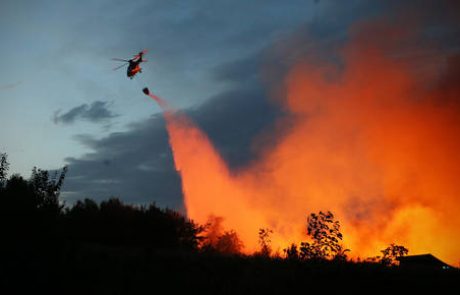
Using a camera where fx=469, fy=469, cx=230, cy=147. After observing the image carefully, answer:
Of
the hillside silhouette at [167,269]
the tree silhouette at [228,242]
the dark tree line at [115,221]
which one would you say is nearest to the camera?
the hillside silhouette at [167,269]

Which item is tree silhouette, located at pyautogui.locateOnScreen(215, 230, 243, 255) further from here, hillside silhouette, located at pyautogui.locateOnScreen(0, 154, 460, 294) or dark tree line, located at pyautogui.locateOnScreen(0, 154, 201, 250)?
hillside silhouette, located at pyautogui.locateOnScreen(0, 154, 460, 294)

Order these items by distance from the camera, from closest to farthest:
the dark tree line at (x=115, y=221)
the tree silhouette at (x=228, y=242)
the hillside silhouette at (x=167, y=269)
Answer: the hillside silhouette at (x=167, y=269), the dark tree line at (x=115, y=221), the tree silhouette at (x=228, y=242)

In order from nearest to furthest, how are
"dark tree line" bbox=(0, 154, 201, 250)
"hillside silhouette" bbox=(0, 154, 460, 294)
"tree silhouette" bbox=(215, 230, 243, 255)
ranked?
"hillside silhouette" bbox=(0, 154, 460, 294)
"dark tree line" bbox=(0, 154, 201, 250)
"tree silhouette" bbox=(215, 230, 243, 255)

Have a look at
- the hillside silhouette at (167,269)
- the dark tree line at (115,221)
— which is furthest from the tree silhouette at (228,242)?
the hillside silhouette at (167,269)

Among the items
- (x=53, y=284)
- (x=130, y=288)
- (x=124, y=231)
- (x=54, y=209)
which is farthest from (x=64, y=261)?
(x=124, y=231)

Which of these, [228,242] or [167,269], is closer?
[167,269]

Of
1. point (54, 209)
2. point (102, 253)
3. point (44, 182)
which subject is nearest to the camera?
point (102, 253)

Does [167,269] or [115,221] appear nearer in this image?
[167,269]

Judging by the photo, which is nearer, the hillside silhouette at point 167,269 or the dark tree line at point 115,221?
the hillside silhouette at point 167,269

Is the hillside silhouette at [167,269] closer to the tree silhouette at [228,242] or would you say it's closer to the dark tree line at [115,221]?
the dark tree line at [115,221]

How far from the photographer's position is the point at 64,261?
72.1ft

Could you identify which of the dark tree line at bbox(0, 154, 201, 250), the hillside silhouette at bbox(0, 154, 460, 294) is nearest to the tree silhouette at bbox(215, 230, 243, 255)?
the dark tree line at bbox(0, 154, 201, 250)

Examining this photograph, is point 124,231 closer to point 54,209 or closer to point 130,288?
point 54,209

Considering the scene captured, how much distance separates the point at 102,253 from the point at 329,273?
1164cm
